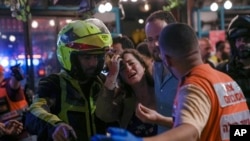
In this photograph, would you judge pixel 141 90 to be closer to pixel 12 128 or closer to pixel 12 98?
pixel 12 128

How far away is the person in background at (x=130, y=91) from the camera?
3.18 meters

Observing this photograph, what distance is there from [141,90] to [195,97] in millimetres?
1265

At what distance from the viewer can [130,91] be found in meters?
3.40

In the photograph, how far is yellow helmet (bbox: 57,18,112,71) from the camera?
316 cm

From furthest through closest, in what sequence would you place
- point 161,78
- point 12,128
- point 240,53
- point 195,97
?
point 12,128 → point 240,53 → point 161,78 → point 195,97

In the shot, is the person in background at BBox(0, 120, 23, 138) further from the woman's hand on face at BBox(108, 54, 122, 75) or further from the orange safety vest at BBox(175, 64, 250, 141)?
the orange safety vest at BBox(175, 64, 250, 141)

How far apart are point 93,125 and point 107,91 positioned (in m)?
0.24

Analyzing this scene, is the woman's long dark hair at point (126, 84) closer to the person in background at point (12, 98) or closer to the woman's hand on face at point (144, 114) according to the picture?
the woman's hand on face at point (144, 114)

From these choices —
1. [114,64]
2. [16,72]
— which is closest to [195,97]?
[114,64]

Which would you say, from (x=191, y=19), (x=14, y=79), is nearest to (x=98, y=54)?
(x=14, y=79)

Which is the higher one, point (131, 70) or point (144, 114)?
point (131, 70)

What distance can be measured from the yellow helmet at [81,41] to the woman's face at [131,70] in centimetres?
18

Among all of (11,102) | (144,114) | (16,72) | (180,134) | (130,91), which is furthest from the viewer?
(11,102)

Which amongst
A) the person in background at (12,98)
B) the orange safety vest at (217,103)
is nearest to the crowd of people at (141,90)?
the orange safety vest at (217,103)
